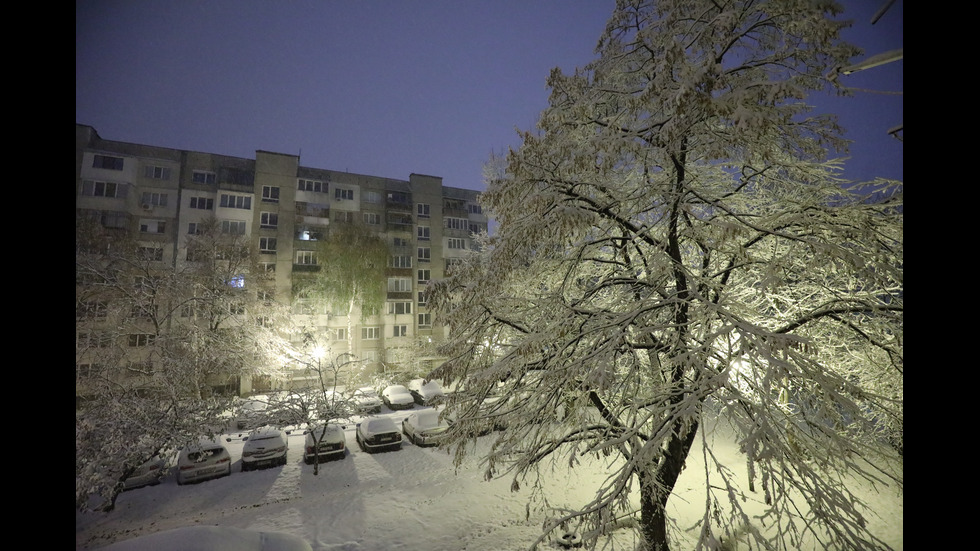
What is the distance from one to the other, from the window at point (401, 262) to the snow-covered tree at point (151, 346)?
7612 millimetres

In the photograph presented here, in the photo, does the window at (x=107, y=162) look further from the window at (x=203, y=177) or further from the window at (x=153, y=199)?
the window at (x=203, y=177)

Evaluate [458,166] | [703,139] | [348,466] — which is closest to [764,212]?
[703,139]

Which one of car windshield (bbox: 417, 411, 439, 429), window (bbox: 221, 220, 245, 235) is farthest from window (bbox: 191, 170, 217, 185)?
car windshield (bbox: 417, 411, 439, 429)

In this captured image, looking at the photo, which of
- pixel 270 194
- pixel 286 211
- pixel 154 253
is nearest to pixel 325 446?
pixel 154 253

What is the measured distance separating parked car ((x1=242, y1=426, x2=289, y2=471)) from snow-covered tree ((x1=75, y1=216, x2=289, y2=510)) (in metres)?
1.76

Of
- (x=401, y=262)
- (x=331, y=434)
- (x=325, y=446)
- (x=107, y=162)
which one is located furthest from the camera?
(x=401, y=262)

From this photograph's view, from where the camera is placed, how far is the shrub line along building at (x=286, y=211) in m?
16.9

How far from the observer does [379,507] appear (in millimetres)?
7402

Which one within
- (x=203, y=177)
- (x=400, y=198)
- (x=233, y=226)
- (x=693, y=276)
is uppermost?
(x=400, y=198)

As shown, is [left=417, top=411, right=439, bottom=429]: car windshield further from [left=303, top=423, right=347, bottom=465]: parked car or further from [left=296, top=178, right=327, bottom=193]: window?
[left=296, top=178, right=327, bottom=193]: window

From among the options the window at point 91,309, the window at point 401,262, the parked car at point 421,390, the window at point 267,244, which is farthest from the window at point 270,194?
the parked car at point 421,390

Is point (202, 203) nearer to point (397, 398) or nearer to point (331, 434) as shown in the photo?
point (397, 398)

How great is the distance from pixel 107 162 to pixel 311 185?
8740 mm
